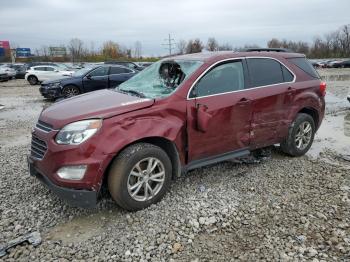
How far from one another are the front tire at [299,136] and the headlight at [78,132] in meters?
3.29

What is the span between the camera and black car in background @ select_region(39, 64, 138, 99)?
12867 millimetres

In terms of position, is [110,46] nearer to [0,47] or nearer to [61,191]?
[0,47]

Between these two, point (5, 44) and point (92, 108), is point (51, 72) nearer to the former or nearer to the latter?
point (92, 108)

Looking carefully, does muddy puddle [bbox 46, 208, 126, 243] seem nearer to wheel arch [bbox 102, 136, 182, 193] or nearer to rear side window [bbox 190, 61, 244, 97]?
wheel arch [bbox 102, 136, 182, 193]

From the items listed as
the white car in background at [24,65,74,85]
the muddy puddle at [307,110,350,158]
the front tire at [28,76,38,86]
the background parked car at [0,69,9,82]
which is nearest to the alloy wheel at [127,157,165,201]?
the muddy puddle at [307,110,350,158]

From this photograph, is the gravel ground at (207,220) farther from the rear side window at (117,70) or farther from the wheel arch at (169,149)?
the rear side window at (117,70)

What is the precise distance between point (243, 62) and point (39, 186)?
333 centimetres

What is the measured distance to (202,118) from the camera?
414 centimetres

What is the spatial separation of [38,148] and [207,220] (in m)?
2.07

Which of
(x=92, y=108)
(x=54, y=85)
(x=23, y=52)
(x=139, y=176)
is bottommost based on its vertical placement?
(x=139, y=176)

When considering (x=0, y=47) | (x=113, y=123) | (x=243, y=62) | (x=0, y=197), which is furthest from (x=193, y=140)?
(x=0, y=47)

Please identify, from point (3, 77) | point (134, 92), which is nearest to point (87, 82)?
point (134, 92)

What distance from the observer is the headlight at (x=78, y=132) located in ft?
11.4

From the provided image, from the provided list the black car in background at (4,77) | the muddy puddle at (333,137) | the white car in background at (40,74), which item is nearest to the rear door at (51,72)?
the white car in background at (40,74)
